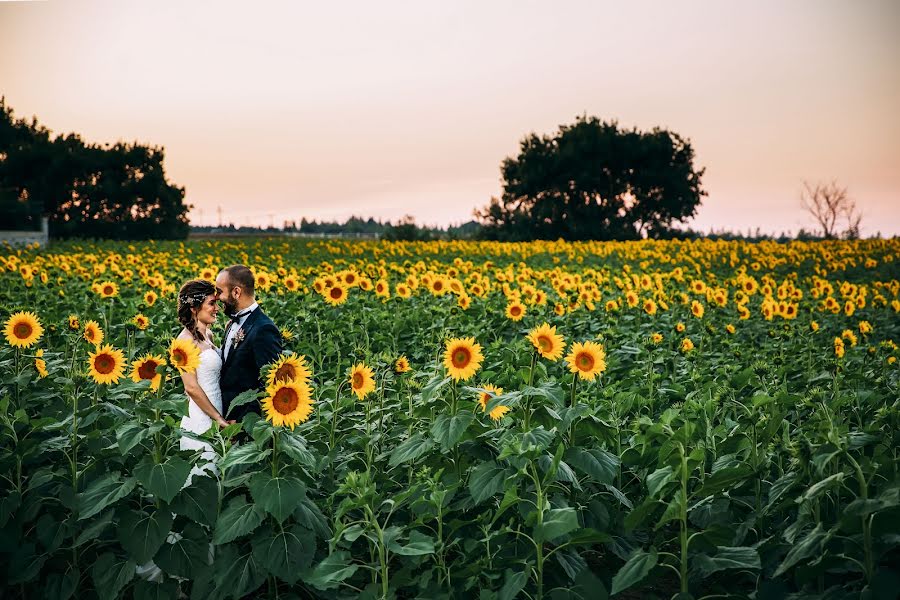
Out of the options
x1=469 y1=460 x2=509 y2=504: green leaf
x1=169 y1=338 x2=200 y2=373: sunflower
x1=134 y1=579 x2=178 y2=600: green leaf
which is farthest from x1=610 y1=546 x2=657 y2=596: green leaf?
x1=169 y1=338 x2=200 y2=373: sunflower

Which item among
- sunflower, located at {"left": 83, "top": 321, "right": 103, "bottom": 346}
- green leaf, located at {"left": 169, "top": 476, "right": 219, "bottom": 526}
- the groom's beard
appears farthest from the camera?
sunflower, located at {"left": 83, "top": 321, "right": 103, "bottom": 346}

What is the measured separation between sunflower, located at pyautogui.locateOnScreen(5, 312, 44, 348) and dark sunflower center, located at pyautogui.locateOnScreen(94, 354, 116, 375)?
1.01 meters

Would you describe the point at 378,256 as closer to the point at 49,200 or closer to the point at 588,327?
the point at 588,327

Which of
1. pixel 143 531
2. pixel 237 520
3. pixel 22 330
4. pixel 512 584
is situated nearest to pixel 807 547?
pixel 512 584

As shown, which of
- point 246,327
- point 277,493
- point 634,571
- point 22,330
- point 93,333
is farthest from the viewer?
point 93,333

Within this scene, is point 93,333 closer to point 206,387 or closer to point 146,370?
point 206,387

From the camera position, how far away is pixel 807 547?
8.54 ft

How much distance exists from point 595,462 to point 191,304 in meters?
2.46

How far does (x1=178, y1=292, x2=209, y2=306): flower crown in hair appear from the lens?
4301mm

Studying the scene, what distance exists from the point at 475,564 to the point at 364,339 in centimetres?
550

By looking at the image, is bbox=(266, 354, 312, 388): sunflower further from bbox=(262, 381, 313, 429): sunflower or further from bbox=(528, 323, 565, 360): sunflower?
bbox=(528, 323, 565, 360): sunflower

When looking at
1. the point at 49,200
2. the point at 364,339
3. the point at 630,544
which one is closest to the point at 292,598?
the point at 630,544

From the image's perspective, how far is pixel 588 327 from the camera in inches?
353

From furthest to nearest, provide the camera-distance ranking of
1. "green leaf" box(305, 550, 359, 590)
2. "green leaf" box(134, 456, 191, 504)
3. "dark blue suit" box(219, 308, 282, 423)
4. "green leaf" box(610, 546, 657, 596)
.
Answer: "dark blue suit" box(219, 308, 282, 423) → "green leaf" box(134, 456, 191, 504) → "green leaf" box(305, 550, 359, 590) → "green leaf" box(610, 546, 657, 596)
